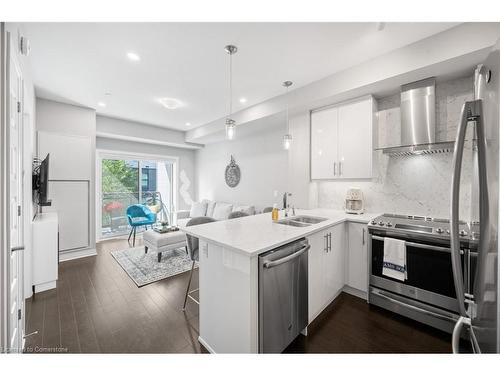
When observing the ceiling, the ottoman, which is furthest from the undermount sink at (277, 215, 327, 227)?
the ottoman

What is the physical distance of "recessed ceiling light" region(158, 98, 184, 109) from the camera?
3.43 meters

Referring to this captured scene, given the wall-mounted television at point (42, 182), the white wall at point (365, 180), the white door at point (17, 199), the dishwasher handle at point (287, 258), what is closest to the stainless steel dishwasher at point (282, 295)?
the dishwasher handle at point (287, 258)

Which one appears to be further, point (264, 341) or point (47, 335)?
point (47, 335)

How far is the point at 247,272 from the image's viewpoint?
1.29 m

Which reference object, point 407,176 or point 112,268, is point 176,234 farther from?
point 407,176

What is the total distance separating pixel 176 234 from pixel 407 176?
3593mm

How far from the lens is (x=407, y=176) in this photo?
254cm

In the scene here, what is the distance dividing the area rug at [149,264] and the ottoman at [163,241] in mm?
197

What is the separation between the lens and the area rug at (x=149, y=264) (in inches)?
115

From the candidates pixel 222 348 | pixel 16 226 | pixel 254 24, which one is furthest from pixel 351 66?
pixel 16 226

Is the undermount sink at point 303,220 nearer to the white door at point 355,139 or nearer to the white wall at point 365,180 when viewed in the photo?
the white wall at point 365,180

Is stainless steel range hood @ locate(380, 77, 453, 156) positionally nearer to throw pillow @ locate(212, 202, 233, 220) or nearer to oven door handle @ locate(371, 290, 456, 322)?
oven door handle @ locate(371, 290, 456, 322)

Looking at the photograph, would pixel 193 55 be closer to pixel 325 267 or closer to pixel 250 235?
pixel 250 235

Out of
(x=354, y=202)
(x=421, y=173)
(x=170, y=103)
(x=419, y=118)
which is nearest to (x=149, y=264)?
(x=170, y=103)
